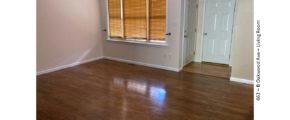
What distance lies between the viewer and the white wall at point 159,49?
4.69 metres

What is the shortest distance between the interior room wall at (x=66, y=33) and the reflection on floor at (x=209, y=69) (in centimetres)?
276

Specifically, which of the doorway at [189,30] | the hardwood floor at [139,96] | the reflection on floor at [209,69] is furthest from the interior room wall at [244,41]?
the doorway at [189,30]

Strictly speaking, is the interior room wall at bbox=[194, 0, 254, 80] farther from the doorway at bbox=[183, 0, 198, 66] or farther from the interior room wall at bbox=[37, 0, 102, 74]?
the interior room wall at bbox=[37, 0, 102, 74]

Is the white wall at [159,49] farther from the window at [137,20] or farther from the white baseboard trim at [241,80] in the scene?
the white baseboard trim at [241,80]

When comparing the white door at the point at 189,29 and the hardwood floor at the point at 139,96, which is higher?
the white door at the point at 189,29

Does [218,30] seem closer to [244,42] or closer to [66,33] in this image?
[244,42]


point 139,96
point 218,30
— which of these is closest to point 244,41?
point 218,30

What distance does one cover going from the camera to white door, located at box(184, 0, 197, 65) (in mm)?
5004

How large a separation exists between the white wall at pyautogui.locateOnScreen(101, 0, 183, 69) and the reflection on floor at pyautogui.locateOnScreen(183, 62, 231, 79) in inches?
19.9

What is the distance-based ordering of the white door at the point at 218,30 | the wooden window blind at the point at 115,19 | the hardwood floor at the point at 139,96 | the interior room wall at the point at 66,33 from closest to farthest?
the hardwood floor at the point at 139,96, the interior room wall at the point at 66,33, the white door at the point at 218,30, the wooden window blind at the point at 115,19

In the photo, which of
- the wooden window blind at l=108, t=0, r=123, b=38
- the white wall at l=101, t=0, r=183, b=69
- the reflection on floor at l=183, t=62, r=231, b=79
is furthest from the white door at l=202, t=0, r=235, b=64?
the wooden window blind at l=108, t=0, r=123, b=38

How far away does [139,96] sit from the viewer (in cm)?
346

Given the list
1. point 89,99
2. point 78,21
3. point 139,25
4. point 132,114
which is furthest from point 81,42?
point 132,114
